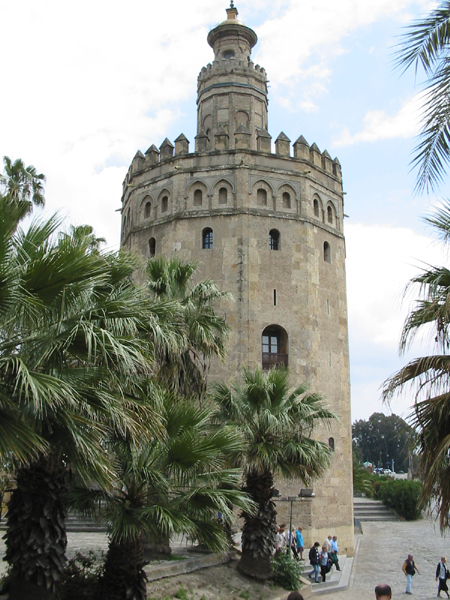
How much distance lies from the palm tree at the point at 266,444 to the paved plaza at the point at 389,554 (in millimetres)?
3139

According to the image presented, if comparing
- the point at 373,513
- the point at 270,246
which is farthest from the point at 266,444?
the point at 373,513

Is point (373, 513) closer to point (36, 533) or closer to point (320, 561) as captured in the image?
point (320, 561)

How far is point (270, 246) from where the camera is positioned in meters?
24.0

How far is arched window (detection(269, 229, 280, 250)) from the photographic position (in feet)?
78.8

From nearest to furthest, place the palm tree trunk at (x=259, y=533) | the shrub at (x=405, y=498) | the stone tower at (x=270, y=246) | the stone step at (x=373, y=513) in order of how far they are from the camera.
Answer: the palm tree trunk at (x=259, y=533) → the stone tower at (x=270, y=246) → the shrub at (x=405, y=498) → the stone step at (x=373, y=513)

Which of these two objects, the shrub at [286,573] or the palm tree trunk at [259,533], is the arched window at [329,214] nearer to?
the palm tree trunk at [259,533]

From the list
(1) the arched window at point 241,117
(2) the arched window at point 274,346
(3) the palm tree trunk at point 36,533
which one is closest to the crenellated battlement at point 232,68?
(1) the arched window at point 241,117

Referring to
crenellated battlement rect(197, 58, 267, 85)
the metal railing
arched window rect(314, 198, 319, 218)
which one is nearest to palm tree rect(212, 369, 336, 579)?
the metal railing

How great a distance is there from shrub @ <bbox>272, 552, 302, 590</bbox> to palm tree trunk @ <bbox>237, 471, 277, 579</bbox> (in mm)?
231

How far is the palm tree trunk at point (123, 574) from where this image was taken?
9742 mm

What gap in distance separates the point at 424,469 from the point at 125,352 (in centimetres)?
388

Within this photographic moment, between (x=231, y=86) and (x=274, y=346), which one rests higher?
(x=231, y=86)

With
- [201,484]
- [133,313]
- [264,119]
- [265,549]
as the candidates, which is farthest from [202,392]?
[264,119]

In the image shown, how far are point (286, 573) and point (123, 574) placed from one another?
237 inches
